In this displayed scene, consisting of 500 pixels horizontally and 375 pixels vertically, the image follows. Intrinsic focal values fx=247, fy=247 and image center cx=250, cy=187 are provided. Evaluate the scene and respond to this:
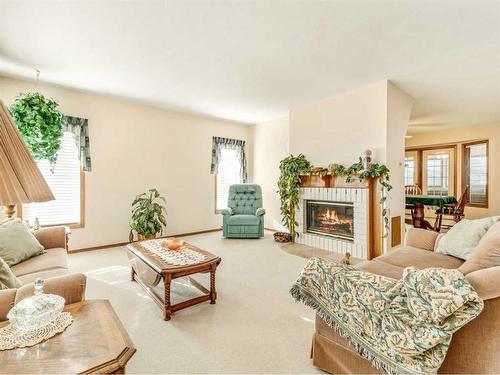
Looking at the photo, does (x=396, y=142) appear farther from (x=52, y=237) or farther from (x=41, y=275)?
(x=52, y=237)

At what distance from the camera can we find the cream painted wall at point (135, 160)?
14.1 feet

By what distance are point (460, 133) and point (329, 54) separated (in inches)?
238

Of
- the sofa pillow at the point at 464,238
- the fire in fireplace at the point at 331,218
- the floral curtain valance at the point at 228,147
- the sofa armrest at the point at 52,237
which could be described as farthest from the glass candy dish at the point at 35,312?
the floral curtain valance at the point at 228,147

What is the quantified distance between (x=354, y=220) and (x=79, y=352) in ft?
12.7

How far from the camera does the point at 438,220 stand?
5.57m

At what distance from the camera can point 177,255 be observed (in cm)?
255

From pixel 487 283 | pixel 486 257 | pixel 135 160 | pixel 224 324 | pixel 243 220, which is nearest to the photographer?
pixel 487 283

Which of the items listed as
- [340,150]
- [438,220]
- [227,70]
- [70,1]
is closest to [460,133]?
[438,220]

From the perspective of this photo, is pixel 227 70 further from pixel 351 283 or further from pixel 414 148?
pixel 414 148

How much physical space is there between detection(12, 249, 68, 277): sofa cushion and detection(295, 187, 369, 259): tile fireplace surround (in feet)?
12.3

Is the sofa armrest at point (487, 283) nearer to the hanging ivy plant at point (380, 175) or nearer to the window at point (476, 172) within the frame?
the hanging ivy plant at point (380, 175)

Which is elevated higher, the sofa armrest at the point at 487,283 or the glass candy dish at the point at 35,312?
the sofa armrest at the point at 487,283

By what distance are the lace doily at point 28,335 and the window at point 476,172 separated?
336 inches

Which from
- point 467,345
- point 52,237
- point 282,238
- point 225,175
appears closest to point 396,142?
point 282,238
